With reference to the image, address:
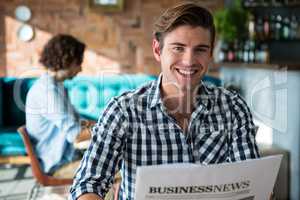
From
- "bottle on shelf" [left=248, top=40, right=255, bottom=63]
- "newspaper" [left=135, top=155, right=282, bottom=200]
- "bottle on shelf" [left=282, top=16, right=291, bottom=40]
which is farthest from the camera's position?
"bottle on shelf" [left=282, top=16, right=291, bottom=40]

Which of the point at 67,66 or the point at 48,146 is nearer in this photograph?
the point at 48,146

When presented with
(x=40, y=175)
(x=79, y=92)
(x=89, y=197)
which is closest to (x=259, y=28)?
(x=79, y=92)

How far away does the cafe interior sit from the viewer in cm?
413

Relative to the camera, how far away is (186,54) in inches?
46.1

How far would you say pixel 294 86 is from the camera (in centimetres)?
319

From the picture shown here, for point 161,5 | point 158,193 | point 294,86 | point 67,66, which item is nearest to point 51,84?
point 67,66

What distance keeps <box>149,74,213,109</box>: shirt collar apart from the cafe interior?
91.9 inches

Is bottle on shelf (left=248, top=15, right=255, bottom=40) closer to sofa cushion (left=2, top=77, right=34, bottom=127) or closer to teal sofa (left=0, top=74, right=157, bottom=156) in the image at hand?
teal sofa (left=0, top=74, right=157, bottom=156)

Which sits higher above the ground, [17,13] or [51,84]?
[17,13]

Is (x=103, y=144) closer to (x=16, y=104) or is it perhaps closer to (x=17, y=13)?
(x=16, y=104)

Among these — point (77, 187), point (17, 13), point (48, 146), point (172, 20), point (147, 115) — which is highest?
point (17, 13)

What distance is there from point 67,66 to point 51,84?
204mm

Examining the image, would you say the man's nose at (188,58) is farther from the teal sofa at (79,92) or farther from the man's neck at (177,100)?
the teal sofa at (79,92)

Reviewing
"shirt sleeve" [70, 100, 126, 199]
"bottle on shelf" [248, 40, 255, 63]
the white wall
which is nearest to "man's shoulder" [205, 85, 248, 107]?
"shirt sleeve" [70, 100, 126, 199]
